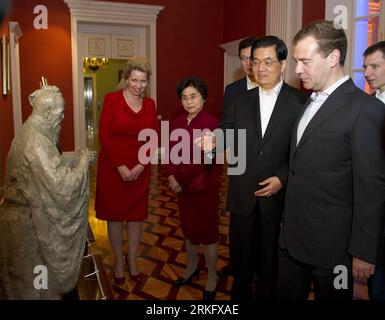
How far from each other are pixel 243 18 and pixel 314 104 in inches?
308

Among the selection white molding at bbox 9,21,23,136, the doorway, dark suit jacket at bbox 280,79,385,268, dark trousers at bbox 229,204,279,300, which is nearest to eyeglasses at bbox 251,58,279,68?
dark suit jacket at bbox 280,79,385,268

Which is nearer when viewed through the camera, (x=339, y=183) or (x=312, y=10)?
(x=339, y=183)

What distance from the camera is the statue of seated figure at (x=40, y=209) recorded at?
187 cm

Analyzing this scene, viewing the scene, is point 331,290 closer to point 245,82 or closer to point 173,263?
point 173,263

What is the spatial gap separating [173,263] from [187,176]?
1166 millimetres

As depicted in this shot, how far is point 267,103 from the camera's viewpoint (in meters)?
2.27

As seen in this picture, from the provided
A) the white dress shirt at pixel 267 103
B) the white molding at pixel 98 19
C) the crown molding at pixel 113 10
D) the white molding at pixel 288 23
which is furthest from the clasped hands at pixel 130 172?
the crown molding at pixel 113 10

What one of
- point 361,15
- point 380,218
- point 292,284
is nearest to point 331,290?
point 292,284

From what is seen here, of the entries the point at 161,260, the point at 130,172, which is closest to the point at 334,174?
the point at 130,172

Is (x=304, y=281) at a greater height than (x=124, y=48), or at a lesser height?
lesser

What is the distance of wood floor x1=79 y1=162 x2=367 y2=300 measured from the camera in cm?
295

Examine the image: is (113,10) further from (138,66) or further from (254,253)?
(254,253)

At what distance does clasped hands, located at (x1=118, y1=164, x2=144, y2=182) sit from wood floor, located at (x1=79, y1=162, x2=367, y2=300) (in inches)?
28.7
